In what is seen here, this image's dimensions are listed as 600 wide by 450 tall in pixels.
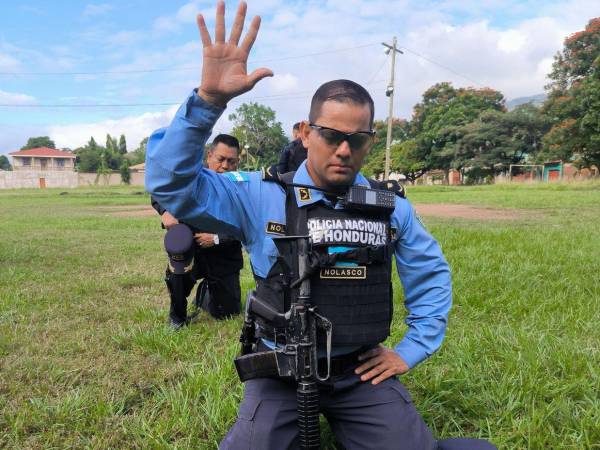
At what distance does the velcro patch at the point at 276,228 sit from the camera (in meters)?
1.95

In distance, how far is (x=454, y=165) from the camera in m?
49.4

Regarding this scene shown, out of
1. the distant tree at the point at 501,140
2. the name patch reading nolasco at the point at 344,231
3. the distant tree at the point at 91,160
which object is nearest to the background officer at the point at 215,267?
the name patch reading nolasco at the point at 344,231

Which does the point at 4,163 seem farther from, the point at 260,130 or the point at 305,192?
the point at 305,192

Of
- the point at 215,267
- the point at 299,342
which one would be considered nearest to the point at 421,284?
the point at 299,342

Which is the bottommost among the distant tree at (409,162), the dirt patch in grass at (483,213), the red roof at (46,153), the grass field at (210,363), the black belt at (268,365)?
the grass field at (210,363)

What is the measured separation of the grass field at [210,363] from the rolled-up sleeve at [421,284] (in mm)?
611

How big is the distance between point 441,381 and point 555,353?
2.52ft

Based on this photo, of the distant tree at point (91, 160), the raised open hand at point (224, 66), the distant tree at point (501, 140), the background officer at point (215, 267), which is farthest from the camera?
the distant tree at point (91, 160)

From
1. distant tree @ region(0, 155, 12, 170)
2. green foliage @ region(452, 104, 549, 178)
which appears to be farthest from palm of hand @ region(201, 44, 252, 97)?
distant tree @ region(0, 155, 12, 170)

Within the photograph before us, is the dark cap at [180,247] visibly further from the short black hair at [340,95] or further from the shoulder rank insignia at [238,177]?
the short black hair at [340,95]

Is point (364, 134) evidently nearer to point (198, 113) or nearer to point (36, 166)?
point (198, 113)

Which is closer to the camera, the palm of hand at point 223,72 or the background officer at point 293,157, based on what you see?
the palm of hand at point 223,72

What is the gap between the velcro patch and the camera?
1952 millimetres

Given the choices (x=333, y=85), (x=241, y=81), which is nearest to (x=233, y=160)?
(x=333, y=85)
